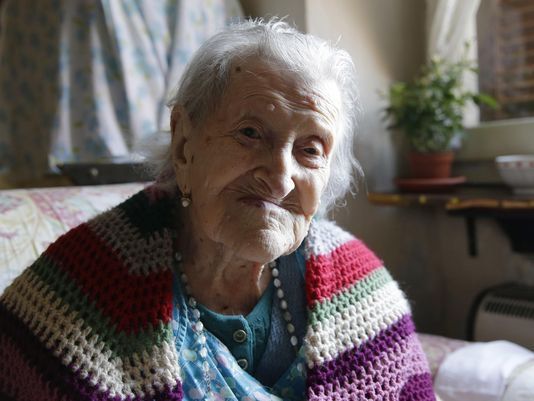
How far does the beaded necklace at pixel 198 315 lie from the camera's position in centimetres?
83

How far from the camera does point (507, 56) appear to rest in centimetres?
205

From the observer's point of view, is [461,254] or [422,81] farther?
[461,254]

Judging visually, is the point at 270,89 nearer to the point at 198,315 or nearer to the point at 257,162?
the point at 257,162

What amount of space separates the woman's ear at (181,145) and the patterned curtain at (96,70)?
0.73 metres

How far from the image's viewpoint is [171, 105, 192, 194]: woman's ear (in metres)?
0.85

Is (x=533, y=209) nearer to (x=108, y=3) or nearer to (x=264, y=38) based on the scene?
(x=264, y=38)

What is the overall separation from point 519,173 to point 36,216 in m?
1.37

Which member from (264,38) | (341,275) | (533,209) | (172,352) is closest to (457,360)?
(341,275)

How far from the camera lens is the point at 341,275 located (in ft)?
3.20

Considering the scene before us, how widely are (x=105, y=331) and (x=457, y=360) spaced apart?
33.4 inches

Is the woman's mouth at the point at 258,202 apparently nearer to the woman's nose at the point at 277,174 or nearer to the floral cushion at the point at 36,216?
the woman's nose at the point at 277,174

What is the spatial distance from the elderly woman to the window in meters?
1.32

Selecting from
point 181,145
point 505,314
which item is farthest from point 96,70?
point 505,314

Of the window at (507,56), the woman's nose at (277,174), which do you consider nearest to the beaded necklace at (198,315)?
the woman's nose at (277,174)
